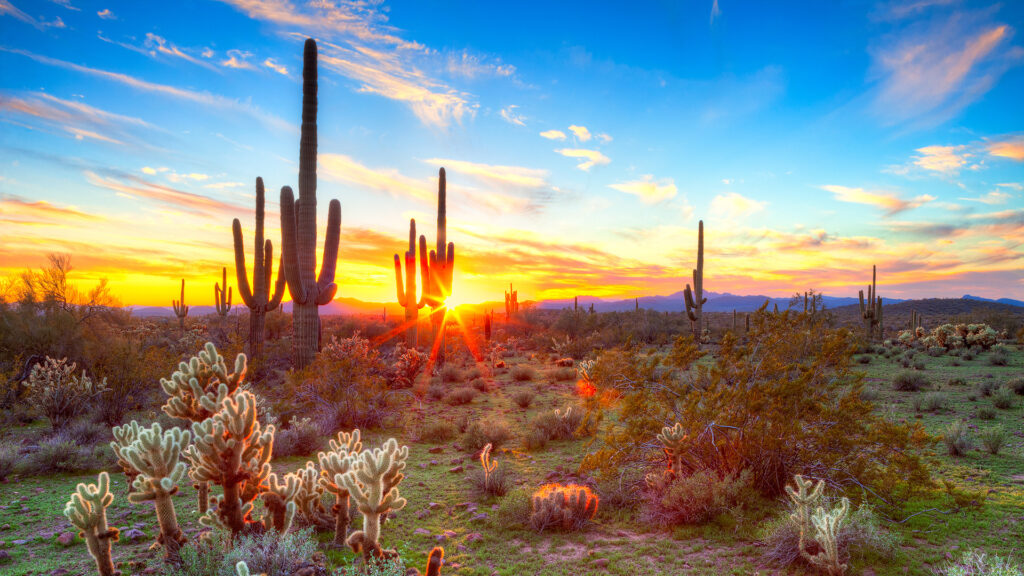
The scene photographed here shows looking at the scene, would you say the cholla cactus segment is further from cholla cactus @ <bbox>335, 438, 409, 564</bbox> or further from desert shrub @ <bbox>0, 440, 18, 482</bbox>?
desert shrub @ <bbox>0, 440, 18, 482</bbox>

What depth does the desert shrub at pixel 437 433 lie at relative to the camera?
10766 mm

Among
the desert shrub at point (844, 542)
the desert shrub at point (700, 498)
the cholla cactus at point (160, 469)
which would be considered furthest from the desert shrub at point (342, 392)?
the desert shrub at point (844, 542)

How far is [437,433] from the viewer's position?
1084 centimetres

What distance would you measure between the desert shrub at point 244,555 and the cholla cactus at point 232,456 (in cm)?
17

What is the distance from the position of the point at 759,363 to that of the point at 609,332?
23.2 meters

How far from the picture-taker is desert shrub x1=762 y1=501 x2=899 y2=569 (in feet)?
16.2

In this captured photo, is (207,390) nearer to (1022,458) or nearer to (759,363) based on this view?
(759,363)

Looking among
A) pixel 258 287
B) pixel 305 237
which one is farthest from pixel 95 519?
pixel 258 287

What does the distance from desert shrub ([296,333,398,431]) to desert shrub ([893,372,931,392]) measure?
15.4m

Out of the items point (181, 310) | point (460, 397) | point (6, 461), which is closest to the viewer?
point (6, 461)

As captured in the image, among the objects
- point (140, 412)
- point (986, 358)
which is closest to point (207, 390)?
point (140, 412)

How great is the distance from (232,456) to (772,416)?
599cm

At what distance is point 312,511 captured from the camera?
561cm

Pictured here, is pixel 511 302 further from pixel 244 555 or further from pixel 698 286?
pixel 244 555
